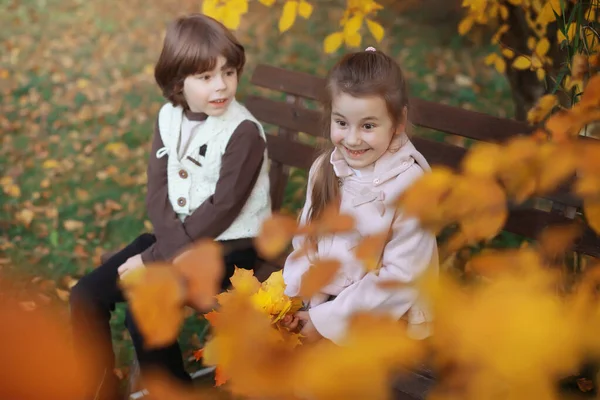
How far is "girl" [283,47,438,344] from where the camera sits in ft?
6.71

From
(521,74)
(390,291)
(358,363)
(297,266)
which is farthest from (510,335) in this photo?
(521,74)

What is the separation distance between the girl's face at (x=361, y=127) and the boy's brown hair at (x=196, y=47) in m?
0.62

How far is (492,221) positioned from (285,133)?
6.08 feet

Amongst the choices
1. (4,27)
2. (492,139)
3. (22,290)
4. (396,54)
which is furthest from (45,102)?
(492,139)

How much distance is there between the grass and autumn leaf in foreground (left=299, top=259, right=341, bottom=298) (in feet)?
7.55

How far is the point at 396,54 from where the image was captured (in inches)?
269

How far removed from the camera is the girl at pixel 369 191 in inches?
80.5

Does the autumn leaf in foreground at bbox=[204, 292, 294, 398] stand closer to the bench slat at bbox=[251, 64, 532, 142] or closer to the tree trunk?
the bench slat at bbox=[251, 64, 532, 142]

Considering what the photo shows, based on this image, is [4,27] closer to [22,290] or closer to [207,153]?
[22,290]

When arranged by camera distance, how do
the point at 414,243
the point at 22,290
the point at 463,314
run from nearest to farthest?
the point at 463,314
the point at 414,243
the point at 22,290

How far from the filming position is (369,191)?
85.2 inches

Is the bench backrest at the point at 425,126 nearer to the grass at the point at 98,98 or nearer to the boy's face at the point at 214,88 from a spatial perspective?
the boy's face at the point at 214,88

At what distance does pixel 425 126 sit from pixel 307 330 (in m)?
0.98

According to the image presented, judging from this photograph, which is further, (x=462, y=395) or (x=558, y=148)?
(x=558, y=148)
